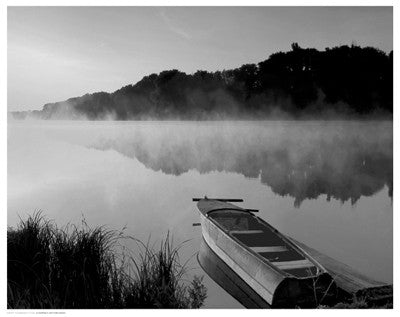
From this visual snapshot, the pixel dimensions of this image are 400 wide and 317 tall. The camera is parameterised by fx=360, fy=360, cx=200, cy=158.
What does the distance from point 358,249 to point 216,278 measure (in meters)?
3.72

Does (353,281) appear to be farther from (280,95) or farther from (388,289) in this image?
(280,95)

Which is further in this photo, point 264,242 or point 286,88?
point 286,88

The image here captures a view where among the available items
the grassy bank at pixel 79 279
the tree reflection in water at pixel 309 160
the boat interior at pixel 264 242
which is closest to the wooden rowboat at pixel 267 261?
the boat interior at pixel 264 242

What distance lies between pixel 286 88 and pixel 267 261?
727cm

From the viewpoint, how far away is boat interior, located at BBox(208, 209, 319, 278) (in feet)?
18.2

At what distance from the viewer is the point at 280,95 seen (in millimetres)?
11422

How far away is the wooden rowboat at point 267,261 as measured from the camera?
4898mm

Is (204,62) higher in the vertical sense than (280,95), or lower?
higher

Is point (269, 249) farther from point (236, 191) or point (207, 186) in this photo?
point (207, 186)

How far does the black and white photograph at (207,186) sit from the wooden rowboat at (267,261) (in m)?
0.03

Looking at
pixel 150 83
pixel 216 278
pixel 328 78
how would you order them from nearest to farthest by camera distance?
1. pixel 216 278
2. pixel 328 78
3. pixel 150 83

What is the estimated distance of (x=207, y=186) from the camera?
15289 millimetres

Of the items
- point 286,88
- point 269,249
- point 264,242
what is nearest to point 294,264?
point 269,249

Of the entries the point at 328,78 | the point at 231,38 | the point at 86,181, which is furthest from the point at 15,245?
the point at 86,181
